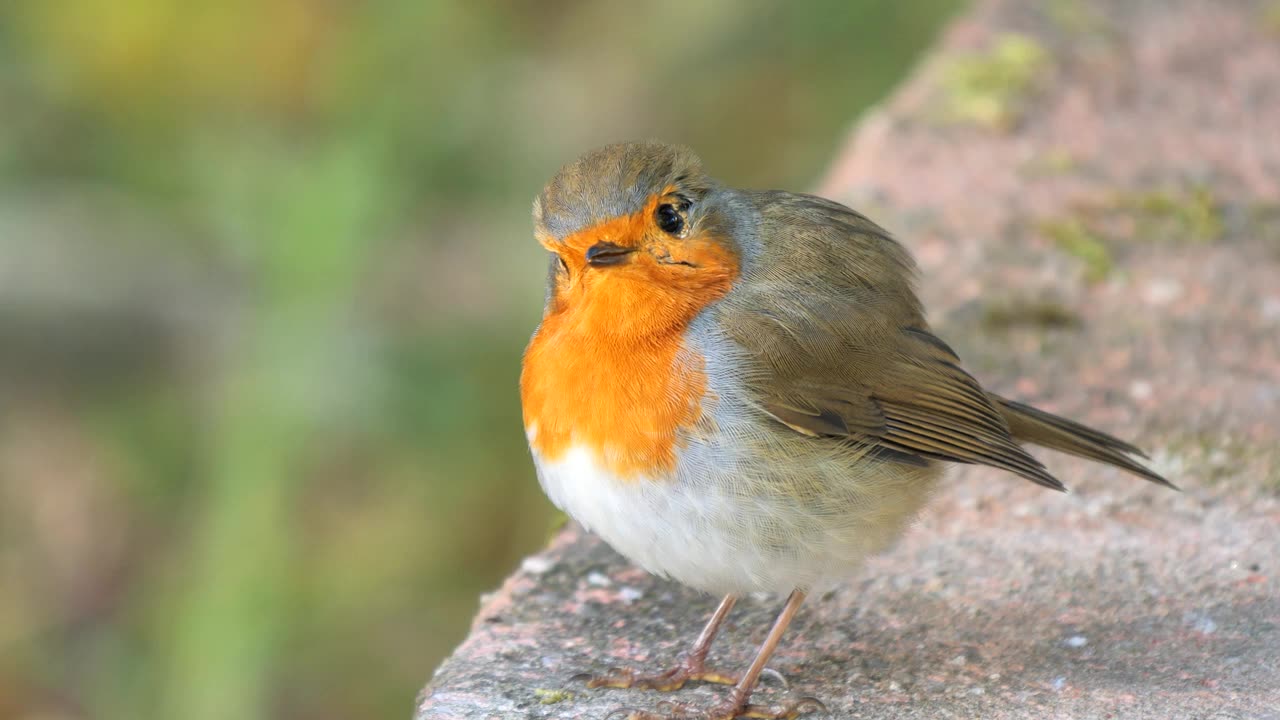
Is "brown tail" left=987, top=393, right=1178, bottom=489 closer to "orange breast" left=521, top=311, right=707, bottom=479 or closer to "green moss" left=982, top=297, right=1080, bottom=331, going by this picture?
"green moss" left=982, top=297, right=1080, bottom=331

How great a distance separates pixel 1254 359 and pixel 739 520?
144 cm

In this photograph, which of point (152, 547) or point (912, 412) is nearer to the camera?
point (912, 412)

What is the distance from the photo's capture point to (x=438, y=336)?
5512 mm

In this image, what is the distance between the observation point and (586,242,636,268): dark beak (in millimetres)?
2609

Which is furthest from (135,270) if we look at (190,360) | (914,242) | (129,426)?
(914,242)

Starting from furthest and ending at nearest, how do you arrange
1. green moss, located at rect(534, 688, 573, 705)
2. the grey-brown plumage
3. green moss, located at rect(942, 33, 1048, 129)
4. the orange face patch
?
green moss, located at rect(942, 33, 1048, 129) → the grey-brown plumage → the orange face patch → green moss, located at rect(534, 688, 573, 705)

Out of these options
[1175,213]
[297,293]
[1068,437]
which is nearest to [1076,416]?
[1068,437]

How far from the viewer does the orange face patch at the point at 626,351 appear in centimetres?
257

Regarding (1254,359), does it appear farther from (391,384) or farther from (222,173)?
(222,173)

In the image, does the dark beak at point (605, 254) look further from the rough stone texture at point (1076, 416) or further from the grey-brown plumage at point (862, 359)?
the rough stone texture at point (1076, 416)

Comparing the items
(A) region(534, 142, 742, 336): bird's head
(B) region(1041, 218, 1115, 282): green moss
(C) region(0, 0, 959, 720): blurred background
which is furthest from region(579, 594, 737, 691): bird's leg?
(C) region(0, 0, 959, 720): blurred background

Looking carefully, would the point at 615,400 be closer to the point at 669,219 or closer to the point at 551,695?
the point at 669,219

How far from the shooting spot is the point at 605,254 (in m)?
2.62

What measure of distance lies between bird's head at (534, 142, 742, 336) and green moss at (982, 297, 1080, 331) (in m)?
0.97
